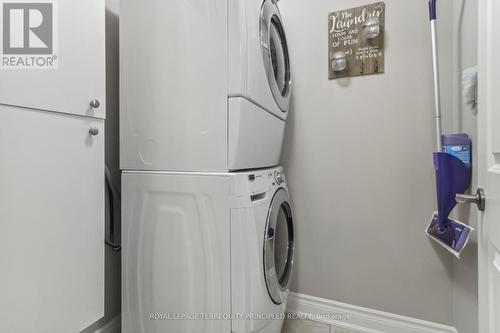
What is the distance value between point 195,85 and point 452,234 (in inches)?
50.3

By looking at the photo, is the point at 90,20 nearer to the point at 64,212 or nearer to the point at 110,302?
the point at 64,212

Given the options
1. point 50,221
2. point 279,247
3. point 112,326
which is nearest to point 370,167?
point 279,247

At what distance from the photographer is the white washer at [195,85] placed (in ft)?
3.44

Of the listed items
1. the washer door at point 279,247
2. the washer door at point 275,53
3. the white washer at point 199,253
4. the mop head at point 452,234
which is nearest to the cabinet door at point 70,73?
the white washer at point 199,253

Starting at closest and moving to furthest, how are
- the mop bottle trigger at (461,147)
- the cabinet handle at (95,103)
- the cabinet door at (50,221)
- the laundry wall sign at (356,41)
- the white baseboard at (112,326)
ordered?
the cabinet door at (50,221)
the cabinet handle at (95,103)
the mop bottle trigger at (461,147)
the white baseboard at (112,326)
the laundry wall sign at (356,41)

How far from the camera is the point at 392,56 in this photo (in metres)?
1.49

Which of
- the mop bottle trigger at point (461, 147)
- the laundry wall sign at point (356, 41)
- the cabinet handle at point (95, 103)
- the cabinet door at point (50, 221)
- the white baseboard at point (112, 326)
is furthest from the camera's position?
the laundry wall sign at point (356, 41)

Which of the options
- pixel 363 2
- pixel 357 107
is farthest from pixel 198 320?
pixel 363 2

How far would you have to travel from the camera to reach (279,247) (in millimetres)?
1511

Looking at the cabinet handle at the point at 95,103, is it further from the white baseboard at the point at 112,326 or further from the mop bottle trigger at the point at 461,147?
the mop bottle trigger at the point at 461,147

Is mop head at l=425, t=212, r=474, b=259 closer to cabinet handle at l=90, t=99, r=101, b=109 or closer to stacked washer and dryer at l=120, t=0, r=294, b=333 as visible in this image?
stacked washer and dryer at l=120, t=0, r=294, b=333

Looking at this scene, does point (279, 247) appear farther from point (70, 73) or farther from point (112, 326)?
point (70, 73)

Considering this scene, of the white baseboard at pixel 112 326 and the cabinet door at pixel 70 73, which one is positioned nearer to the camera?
the cabinet door at pixel 70 73

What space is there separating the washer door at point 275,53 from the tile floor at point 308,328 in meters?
1.24
